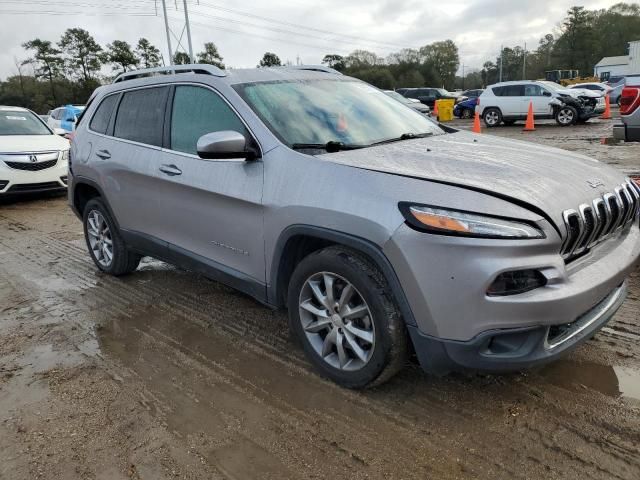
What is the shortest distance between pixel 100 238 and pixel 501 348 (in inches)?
162

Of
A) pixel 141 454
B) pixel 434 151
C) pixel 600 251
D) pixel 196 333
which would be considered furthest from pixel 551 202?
pixel 196 333

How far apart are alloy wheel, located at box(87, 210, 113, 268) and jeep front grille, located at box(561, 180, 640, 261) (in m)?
4.00

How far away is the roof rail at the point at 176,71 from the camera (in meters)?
3.70

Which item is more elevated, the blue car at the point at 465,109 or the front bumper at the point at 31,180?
the blue car at the point at 465,109

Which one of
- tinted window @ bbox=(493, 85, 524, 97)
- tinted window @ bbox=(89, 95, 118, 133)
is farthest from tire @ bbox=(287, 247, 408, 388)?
tinted window @ bbox=(493, 85, 524, 97)

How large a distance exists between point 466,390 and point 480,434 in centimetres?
39

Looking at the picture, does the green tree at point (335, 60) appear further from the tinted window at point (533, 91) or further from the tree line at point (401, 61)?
the tinted window at point (533, 91)

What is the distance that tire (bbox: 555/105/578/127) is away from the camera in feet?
63.8

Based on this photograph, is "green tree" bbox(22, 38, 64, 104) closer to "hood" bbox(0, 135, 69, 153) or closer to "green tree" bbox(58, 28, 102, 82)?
"green tree" bbox(58, 28, 102, 82)

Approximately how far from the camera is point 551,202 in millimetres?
2473

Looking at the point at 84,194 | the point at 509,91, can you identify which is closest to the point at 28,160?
the point at 84,194

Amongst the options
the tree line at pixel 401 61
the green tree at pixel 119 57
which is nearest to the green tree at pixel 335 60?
the tree line at pixel 401 61

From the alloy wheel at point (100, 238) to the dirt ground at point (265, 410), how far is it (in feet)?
3.40

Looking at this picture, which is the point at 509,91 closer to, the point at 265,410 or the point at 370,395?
the point at 370,395
